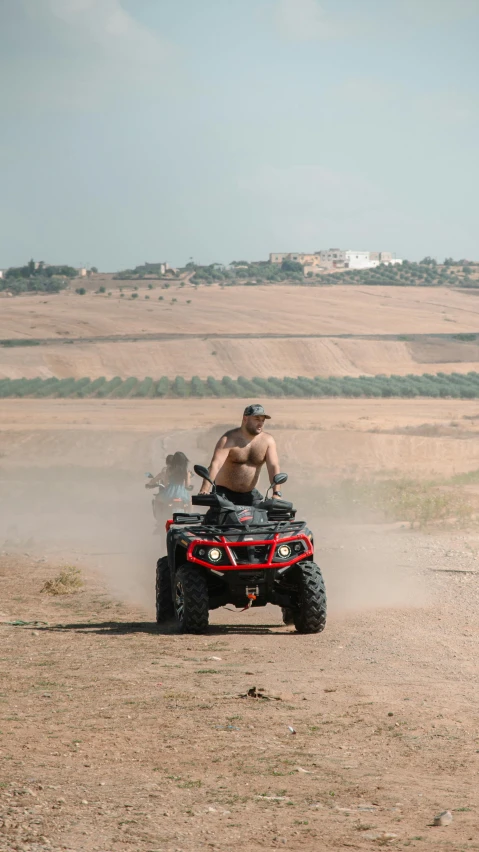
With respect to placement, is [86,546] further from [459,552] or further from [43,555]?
[459,552]

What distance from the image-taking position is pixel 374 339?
312 feet

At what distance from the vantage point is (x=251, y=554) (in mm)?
11281

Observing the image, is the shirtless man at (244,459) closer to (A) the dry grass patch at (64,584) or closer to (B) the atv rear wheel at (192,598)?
(B) the atv rear wheel at (192,598)

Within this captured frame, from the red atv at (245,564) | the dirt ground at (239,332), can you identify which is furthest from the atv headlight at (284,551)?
the dirt ground at (239,332)

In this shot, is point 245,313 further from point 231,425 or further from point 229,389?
point 231,425

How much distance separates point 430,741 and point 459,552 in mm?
10878

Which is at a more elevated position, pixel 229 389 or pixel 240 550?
pixel 240 550

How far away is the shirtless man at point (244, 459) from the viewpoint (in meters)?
11.6

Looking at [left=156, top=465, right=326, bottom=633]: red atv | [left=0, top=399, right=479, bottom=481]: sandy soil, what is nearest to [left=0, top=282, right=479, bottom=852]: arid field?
[left=156, top=465, right=326, bottom=633]: red atv

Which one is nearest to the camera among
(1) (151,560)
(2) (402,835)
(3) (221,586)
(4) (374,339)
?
(2) (402,835)

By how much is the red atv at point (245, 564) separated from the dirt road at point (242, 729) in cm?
30

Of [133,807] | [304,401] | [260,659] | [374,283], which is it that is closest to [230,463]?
[260,659]

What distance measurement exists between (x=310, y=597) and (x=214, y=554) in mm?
992

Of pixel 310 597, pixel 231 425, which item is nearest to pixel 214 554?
pixel 310 597
